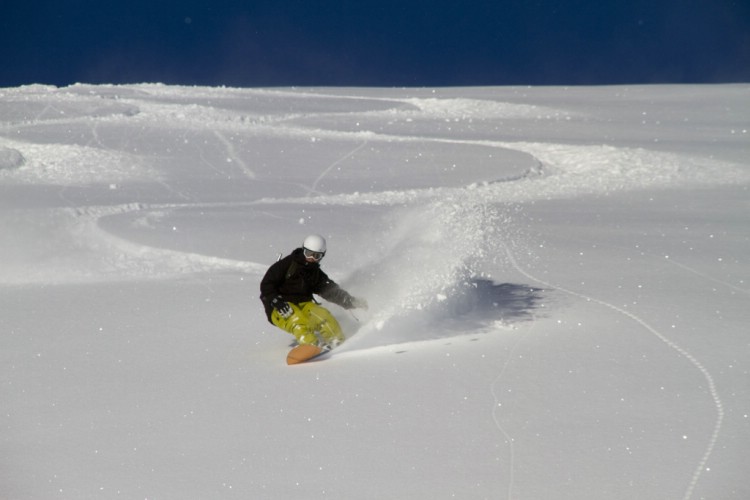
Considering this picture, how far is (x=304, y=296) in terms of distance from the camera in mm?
8625

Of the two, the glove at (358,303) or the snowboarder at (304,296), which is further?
the glove at (358,303)

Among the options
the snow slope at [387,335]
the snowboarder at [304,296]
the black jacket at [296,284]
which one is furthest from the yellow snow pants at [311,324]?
the snow slope at [387,335]

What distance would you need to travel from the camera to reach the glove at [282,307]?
836 cm

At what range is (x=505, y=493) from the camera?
518cm

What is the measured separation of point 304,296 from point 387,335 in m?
0.86

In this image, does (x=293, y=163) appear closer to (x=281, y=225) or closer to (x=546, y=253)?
(x=281, y=225)

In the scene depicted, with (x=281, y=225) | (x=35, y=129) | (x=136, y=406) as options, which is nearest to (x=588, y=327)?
(x=136, y=406)

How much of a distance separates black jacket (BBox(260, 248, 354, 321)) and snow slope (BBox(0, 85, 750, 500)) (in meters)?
0.39

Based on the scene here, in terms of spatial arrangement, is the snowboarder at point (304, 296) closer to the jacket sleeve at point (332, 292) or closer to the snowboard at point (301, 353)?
the jacket sleeve at point (332, 292)

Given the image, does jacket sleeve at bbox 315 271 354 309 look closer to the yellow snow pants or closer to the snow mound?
the yellow snow pants

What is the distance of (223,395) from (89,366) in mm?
1595

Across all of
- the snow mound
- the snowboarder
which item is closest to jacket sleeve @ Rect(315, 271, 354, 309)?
the snowboarder

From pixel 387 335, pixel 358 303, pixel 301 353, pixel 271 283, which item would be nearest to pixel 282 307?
pixel 271 283

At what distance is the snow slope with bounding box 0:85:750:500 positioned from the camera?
557cm
